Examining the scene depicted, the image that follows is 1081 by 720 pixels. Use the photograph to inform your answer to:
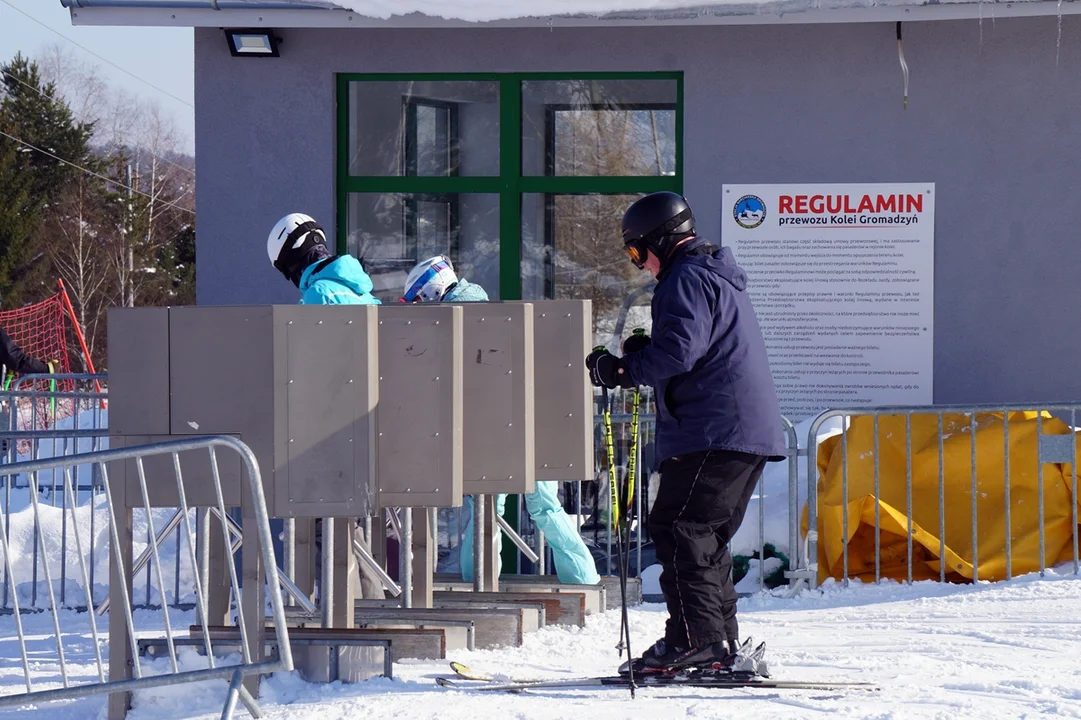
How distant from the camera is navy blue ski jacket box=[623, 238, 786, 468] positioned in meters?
5.22

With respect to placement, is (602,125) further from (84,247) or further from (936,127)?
(84,247)

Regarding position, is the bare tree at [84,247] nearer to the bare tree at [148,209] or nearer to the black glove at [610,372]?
the bare tree at [148,209]

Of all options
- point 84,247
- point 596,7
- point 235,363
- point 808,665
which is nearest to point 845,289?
point 596,7

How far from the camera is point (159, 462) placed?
17.3 feet

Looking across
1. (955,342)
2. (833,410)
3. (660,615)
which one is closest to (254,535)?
(660,615)

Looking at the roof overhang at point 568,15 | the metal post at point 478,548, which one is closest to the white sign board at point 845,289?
the roof overhang at point 568,15

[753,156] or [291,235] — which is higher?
[753,156]

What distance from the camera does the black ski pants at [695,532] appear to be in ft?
17.5

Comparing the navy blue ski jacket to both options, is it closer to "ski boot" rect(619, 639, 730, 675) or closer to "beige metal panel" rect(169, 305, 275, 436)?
"ski boot" rect(619, 639, 730, 675)

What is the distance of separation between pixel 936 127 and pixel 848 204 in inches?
31.8

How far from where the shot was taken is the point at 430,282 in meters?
7.59

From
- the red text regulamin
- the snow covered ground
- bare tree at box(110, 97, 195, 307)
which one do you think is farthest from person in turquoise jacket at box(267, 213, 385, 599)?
bare tree at box(110, 97, 195, 307)

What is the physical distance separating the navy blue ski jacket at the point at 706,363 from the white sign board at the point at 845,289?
432 centimetres

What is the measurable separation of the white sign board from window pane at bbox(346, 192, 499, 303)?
5.88 feet
